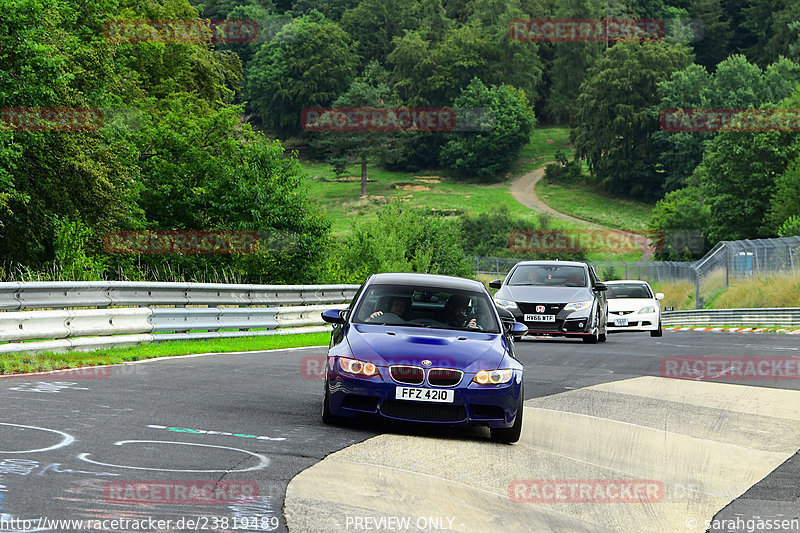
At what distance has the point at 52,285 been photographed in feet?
46.6

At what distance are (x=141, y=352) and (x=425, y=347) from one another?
741 cm

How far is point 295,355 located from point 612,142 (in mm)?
119408

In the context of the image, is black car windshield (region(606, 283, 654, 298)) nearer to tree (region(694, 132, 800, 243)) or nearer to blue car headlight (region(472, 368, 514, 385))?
blue car headlight (region(472, 368, 514, 385))

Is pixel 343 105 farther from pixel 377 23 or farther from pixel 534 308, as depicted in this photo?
pixel 534 308

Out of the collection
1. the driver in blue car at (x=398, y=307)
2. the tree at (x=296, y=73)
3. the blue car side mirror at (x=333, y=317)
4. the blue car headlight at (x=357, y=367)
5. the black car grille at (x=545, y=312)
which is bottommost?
the black car grille at (x=545, y=312)

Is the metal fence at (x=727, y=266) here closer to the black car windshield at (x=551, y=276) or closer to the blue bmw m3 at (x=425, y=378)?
the black car windshield at (x=551, y=276)

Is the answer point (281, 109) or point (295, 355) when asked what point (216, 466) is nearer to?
point (295, 355)

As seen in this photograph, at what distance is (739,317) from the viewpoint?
39500mm

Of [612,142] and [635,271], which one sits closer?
[635,271]

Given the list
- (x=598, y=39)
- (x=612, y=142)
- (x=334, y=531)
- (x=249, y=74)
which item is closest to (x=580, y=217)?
(x=612, y=142)

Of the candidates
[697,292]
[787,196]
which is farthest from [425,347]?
[787,196]

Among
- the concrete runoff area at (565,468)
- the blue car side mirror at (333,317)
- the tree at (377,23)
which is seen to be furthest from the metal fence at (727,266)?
the tree at (377,23)

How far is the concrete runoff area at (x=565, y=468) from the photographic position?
6230 mm

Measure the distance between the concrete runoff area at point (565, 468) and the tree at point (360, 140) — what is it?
127 meters
